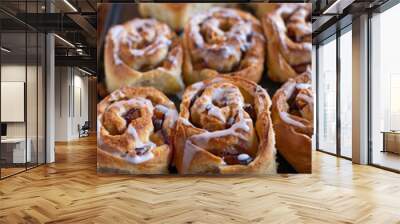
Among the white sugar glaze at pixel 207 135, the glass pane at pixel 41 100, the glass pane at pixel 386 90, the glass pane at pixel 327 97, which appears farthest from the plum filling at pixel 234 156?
the glass pane at pixel 327 97

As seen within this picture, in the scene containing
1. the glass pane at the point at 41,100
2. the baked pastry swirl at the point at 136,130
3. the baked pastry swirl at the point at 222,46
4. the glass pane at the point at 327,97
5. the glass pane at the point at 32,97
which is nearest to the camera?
the baked pastry swirl at the point at 136,130

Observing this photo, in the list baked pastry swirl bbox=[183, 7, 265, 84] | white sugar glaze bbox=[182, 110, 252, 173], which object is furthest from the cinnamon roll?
white sugar glaze bbox=[182, 110, 252, 173]

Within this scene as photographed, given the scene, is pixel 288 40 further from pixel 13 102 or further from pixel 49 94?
pixel 49 94

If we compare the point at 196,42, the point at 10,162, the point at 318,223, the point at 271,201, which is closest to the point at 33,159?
the point at 10,162

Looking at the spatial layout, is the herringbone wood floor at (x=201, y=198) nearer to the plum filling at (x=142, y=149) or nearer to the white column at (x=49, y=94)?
the plum filling at (x=142, y=149)

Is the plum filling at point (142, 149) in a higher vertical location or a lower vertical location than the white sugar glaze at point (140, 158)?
higher

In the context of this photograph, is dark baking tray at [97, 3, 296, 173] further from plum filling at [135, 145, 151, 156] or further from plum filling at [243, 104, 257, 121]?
plum filling at [135, 145, 151, 156]
